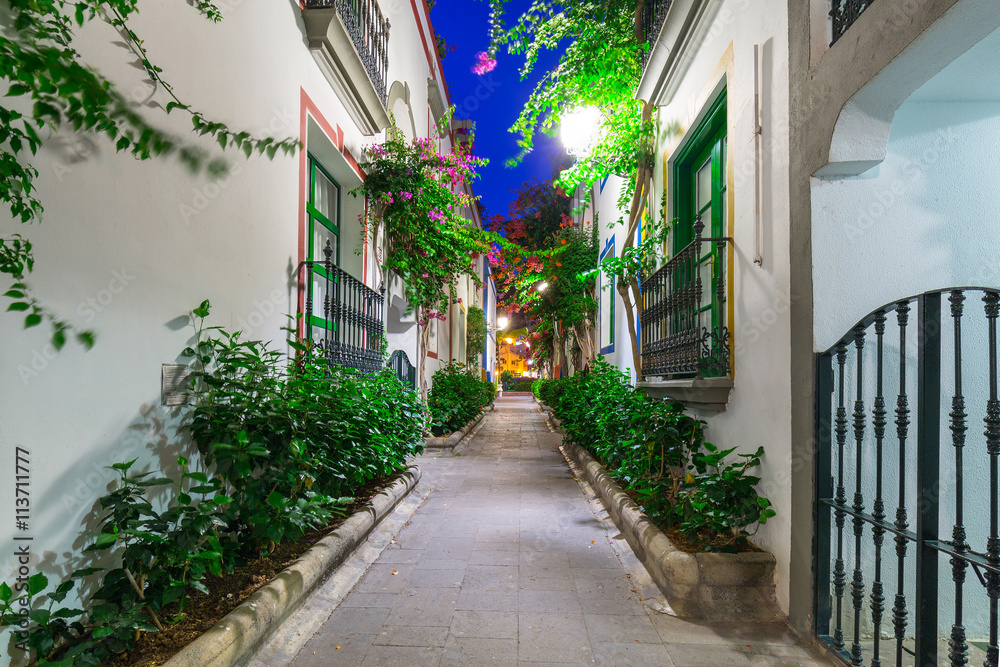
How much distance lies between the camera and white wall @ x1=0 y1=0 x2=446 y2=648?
205 centimetres

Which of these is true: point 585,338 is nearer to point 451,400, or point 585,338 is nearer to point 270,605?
point 451,400

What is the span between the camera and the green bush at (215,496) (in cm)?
199

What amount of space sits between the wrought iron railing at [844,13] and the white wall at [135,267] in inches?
124

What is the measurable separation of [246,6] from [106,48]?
1.65 m

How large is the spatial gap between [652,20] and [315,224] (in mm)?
3867

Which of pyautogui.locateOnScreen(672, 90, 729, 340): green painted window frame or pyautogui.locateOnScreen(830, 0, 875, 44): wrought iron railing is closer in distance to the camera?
pyautogui.locateOnScreen(830, 0, 875, 44): wrought iron railing

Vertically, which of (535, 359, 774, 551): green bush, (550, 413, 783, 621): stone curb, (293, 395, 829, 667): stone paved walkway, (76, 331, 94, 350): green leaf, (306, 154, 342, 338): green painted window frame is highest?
(306, 154, 342, 338): green painted window frame

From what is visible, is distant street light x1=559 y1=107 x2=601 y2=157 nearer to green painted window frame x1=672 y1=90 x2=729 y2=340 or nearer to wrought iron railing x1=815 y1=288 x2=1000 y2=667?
green painted window frame x1=672 y1=90 x2=729 y2=340

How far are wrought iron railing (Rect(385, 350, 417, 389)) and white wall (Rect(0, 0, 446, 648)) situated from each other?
347 cm

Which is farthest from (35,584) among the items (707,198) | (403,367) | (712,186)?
(403,367)

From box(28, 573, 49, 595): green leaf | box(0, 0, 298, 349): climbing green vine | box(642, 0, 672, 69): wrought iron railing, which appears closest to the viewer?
box(0, 0, 298, 349): climbing green vine

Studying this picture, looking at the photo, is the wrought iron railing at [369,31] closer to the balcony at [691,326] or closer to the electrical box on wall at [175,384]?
the electrical box on wall at [175,384]

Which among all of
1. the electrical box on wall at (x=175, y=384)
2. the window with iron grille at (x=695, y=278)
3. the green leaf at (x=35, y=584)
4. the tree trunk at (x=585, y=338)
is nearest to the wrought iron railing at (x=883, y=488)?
the window with iron grille at (x=695, y=278)

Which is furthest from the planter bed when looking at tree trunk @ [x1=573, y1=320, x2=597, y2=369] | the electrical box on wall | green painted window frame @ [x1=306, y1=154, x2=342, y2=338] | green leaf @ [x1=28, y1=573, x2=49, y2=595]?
tree trunk @ [x1=573, y1=320, x2=597, y2=369]
